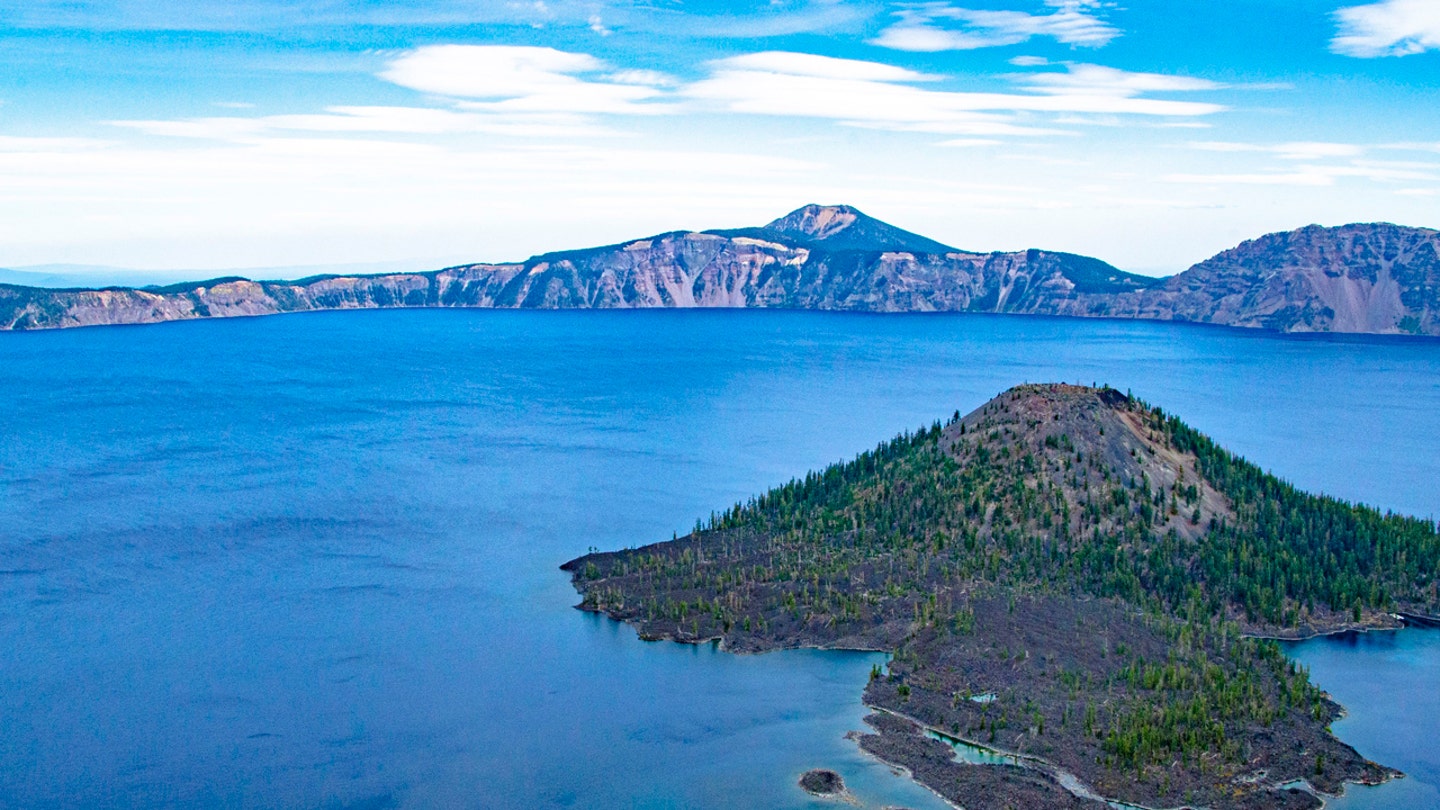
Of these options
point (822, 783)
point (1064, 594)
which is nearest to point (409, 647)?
point (822, 783)

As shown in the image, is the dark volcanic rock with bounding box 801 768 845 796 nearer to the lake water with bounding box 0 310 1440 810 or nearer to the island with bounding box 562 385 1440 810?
the lake water with bounding box 0 310 1440 810

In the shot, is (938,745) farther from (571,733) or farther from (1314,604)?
(1314,604)

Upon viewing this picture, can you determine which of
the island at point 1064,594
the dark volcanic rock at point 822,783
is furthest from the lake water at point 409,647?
the island at point 1064,594

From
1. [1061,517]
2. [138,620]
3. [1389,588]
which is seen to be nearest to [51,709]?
[138,620]

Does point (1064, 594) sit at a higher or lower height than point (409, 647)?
higher

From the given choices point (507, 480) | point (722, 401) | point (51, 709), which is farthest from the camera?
point (722, 401)

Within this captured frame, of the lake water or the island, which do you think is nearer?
the island

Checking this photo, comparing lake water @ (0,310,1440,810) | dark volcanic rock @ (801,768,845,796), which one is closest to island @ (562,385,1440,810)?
lake water @ (0,310,1440,810)

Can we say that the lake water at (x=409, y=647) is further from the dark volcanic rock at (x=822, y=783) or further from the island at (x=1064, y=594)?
the island at (x=1064, y=594)

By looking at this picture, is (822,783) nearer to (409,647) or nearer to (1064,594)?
(1064,594)
